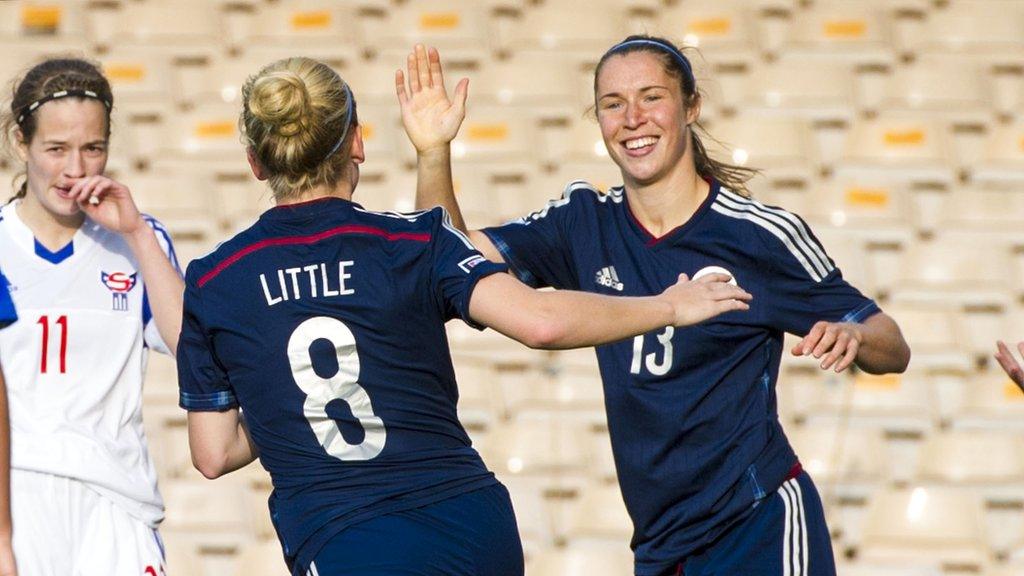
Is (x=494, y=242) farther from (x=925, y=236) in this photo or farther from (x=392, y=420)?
(x=925, y=236)

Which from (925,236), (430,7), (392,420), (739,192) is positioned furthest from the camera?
(430,7)

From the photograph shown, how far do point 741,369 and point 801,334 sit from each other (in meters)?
0.17

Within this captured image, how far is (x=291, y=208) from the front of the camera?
2.70 meters

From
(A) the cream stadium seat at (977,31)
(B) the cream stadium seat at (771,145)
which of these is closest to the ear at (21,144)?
(B) the cream stadium seat at (771,145)

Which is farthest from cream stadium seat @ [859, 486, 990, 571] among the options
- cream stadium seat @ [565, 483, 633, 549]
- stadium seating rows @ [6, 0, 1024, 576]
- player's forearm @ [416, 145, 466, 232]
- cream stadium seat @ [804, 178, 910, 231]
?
player's forearm @ [416, 145, 466, 232]

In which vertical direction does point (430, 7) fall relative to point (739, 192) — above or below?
above

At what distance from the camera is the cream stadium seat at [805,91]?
784cm

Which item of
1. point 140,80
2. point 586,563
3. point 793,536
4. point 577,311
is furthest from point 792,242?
point 140,80

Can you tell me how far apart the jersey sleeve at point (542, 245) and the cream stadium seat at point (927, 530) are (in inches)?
101

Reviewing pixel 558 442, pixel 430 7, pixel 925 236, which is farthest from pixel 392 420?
pixel 430 7

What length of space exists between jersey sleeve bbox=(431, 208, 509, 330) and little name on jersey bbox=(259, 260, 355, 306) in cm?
15

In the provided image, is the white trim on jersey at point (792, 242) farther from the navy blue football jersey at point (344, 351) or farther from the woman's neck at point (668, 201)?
the navy blue football jersey at point (344, 351)

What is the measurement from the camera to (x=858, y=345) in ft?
10.4

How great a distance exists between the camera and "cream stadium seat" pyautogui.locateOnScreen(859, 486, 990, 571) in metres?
5.61
